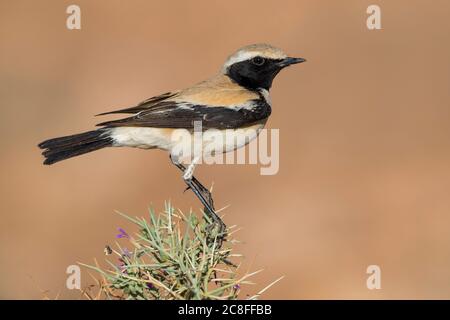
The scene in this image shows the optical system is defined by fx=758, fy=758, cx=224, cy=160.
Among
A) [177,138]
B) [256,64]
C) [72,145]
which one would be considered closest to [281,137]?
[256,64]

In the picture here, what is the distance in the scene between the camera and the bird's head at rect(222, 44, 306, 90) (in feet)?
19.4

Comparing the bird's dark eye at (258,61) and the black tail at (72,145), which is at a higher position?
the bird's dark eye at (258,61)

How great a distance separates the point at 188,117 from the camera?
17.4 ft

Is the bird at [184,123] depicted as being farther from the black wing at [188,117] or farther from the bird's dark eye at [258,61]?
the bird's dark eye at [258,61]

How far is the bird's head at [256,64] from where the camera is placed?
19.4 ft

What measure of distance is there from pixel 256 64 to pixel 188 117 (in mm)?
936

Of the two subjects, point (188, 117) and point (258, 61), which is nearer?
point (188, 117)

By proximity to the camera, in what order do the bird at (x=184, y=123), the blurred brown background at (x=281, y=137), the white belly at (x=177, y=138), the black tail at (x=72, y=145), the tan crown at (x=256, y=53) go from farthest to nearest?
the blurred brown background at (x=281, y=137)
the tan crown at (x=256, y=53)
the white belly at (x=177, y=138)
the bird at (x=184, y=123)
the black tail at (x=72, y=145)

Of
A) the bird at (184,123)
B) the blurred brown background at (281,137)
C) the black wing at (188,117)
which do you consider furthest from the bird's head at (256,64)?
→ the blurred brown background at (281,137)

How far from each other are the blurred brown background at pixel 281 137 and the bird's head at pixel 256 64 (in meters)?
3.37

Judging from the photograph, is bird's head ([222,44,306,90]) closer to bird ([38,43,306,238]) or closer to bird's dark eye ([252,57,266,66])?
bird's dark eye ([252,57,266,66])

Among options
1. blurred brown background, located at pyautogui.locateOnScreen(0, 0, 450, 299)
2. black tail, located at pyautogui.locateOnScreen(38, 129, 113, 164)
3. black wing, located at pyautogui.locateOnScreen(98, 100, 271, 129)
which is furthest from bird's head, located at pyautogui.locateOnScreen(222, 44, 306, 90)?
blurred brown background, located at pyautogui.locateOnScreen(0, 0, 450, 299)

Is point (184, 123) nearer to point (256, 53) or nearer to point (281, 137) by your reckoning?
point (256, 53)

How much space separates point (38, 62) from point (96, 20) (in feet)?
5.14
